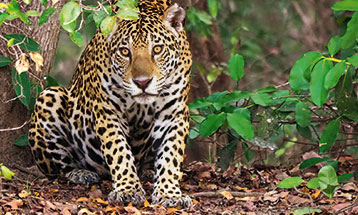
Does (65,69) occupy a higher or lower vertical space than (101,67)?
lower

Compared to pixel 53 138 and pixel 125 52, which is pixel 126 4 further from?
pixel 53 138

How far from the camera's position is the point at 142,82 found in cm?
639

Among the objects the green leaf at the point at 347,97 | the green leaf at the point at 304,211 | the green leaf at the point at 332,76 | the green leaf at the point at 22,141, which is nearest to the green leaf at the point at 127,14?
the green leaf at the point at 332,76

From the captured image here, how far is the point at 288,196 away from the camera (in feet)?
21.5

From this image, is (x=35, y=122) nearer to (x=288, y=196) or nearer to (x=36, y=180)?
(x=36, y=180)

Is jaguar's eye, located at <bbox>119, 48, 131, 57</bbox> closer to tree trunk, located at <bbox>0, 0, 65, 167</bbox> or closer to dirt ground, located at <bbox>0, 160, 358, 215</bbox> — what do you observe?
tree trunk, located at <bbox>0, 0, 65, 167</bbox>

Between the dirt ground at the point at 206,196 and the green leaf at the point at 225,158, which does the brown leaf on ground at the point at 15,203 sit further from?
the green leaf at the point at 225,158

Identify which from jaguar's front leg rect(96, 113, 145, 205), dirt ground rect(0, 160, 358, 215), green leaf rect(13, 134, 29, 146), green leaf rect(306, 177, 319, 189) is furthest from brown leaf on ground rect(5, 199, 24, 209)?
green leaf rect(306, 177, 319, 189)

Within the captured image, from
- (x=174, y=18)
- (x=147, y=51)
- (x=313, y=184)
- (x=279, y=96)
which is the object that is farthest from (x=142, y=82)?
(x=313, y=184)

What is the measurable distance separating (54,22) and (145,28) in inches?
63.3

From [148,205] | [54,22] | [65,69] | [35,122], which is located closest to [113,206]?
[148,205]

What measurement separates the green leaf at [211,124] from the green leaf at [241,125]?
83mm

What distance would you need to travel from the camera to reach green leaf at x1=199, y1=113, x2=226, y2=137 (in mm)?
6863

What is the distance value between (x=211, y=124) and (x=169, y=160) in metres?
0.54
